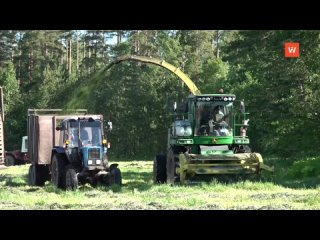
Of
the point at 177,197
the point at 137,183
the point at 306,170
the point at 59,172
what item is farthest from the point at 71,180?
the point at 306,170

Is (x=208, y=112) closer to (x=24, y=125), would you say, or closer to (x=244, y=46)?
(x=244, y=46)

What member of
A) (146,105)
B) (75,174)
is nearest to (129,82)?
(146,105)

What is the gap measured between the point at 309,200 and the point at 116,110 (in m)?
32.6

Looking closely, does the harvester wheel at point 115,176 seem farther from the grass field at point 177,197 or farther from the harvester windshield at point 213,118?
the harvester windshield at point 213,118

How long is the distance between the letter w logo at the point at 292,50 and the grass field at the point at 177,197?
7764mm

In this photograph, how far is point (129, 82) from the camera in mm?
47062

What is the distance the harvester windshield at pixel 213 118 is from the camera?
57.7 ft

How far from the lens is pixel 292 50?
23984 millimetres

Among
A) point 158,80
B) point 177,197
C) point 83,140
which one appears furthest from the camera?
point 158,80

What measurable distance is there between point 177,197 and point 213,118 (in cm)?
450

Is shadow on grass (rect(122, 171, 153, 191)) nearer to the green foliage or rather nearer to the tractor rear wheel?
the tractor rear wheel

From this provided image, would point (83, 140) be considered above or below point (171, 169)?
above

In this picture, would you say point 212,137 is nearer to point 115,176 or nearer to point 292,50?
point 115,176

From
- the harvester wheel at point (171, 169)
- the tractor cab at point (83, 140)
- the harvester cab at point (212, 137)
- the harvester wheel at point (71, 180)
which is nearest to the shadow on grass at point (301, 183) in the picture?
the harvester cab at point (212, 137)
